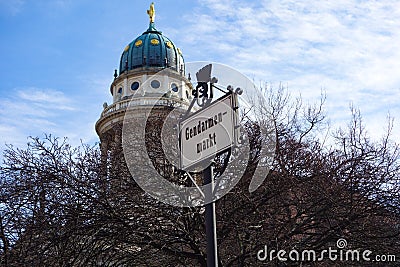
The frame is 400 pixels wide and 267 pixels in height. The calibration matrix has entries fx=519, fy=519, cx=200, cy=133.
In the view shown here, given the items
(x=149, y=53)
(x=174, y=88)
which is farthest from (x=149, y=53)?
(x=174, y=88)

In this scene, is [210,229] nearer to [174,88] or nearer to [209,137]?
[209,137]

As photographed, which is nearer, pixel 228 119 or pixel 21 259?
pixel 228 119

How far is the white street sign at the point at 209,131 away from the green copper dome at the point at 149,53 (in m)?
35.0

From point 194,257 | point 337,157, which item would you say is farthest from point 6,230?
point 337,157

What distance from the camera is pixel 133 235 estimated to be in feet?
33.1

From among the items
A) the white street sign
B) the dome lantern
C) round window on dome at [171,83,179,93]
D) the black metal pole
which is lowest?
the black metal pole

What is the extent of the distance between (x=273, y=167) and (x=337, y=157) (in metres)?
1.64

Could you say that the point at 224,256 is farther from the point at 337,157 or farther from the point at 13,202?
the point at 13,202
